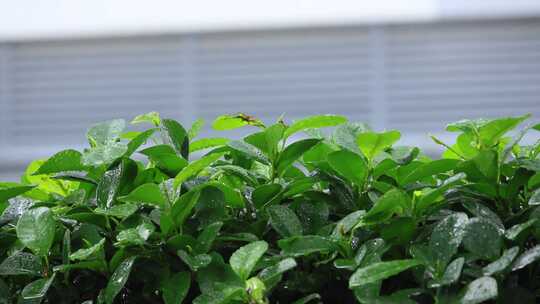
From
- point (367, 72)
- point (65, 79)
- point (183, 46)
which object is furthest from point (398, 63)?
point (65, 79)

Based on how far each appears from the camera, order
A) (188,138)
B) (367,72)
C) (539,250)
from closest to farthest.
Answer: (539,250) < (188,138) < (367,72)

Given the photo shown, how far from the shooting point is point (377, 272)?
14.7 inches

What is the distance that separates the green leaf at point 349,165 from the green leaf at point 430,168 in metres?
0.03

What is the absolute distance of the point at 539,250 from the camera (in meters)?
0.38

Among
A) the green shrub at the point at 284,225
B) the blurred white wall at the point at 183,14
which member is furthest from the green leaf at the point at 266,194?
the blurred white wall at the point at 183,14

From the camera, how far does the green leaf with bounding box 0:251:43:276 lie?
44cm

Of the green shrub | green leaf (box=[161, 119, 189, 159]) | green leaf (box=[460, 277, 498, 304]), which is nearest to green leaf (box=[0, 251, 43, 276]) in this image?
the green shrub

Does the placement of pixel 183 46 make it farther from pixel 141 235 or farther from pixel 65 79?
pixel 141 235

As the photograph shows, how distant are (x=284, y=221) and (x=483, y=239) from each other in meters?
0.10

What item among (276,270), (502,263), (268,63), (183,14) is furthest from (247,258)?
(268,63)

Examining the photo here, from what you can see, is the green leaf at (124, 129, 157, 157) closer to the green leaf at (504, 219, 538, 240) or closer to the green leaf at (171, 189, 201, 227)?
the green leaf at (171, 189, 201, 227)

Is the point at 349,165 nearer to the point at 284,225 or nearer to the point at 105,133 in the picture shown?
the point at 284,225

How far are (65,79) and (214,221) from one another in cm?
481

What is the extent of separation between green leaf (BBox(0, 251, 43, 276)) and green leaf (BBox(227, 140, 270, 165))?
122 mm
